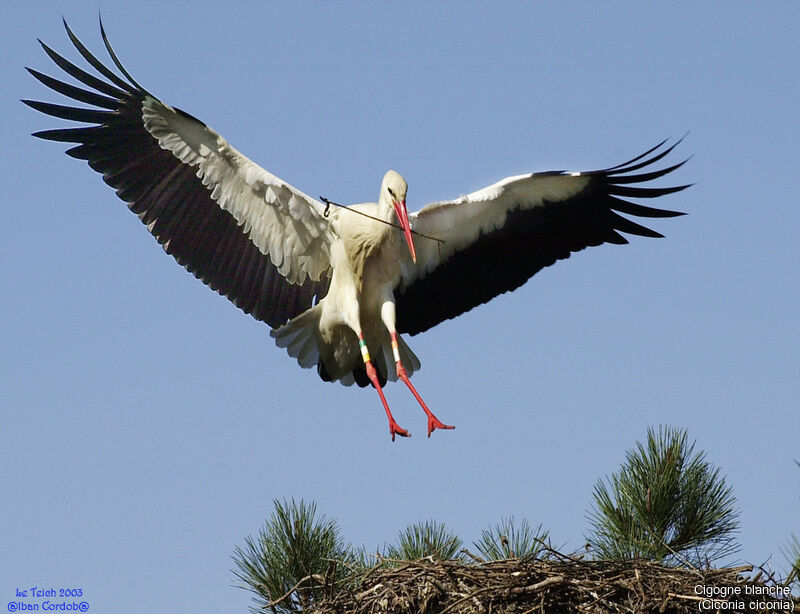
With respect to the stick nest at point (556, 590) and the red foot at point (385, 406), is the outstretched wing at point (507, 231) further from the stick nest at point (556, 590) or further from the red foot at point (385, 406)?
the stick nest at point (556, 590)

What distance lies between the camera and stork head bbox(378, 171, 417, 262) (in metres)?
8.27

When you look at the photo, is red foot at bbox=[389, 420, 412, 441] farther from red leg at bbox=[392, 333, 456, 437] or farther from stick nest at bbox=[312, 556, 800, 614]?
stick nest at bbox=[312, 556, 800, 614]

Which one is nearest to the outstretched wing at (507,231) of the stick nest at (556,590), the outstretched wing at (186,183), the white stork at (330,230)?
the white stork at (330,230)

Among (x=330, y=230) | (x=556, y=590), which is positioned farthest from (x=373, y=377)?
(x=556, y=590)

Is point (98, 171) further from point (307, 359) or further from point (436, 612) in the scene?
point (436, 612)

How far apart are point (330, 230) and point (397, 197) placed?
576 millimetres

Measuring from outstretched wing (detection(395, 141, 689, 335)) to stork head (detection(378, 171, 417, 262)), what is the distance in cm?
29

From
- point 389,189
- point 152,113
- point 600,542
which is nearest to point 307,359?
point 389,189

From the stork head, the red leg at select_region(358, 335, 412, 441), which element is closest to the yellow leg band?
the red leg at select_region(358, 335, 412, 441)

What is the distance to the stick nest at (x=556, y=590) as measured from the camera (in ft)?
19.5

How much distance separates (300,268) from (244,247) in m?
0.41

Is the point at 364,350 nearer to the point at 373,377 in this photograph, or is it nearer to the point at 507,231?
the point at 373,377

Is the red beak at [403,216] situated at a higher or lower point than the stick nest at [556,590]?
higher

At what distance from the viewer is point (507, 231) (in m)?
8.80
